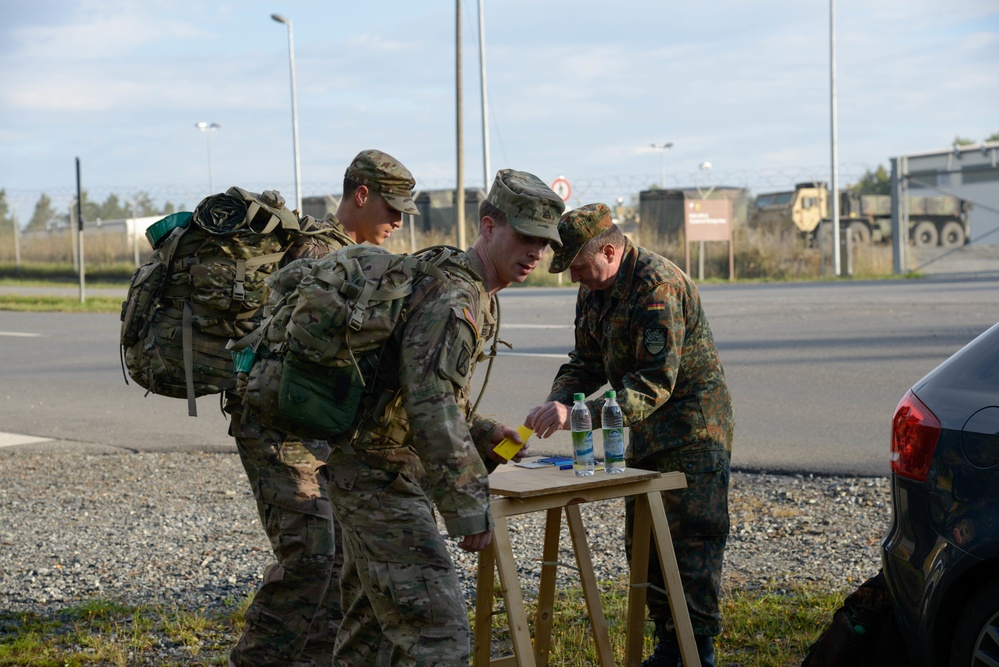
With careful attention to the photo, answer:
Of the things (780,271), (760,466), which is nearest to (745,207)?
(780,271)

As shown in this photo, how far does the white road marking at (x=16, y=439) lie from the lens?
31.2 feet

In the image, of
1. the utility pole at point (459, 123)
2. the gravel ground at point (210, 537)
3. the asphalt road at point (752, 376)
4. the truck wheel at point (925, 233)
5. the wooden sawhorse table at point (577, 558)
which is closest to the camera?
the wooden sawhorse table at point (577, 558)

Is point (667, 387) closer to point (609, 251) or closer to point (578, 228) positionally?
point (609, 251)

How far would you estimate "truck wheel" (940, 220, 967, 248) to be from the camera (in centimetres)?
3491

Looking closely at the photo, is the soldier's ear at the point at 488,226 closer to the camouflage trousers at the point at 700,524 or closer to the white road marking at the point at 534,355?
the camouflage trousers at the point at 700,524

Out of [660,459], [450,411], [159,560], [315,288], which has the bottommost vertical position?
[159,560]

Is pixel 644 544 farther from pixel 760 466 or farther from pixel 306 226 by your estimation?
pixel 760 466

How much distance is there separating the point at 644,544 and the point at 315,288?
160cm

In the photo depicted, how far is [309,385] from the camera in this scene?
3.22m

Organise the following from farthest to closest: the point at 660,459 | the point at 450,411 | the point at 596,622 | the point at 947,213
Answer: the point at 947,213 < the point at 660,459 < the point at 596,622 < the point at 450,411

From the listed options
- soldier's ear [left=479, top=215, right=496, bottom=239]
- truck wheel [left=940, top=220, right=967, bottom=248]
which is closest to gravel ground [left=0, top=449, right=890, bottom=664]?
soldier's ear [left=479, top=215, right=496, bottom=239]

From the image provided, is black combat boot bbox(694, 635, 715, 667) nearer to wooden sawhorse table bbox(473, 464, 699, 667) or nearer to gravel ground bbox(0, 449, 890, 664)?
wooden sawhorse table bbox(473, 464, 699, 667)

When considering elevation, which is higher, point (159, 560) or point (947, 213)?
point (947, 213)

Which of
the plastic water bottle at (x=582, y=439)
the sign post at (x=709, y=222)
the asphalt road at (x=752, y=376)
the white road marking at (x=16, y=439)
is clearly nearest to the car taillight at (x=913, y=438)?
the plastic water bottle at (x=582, y=439)
